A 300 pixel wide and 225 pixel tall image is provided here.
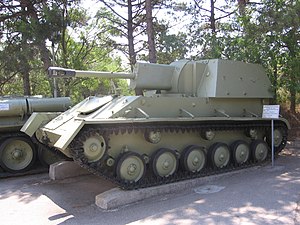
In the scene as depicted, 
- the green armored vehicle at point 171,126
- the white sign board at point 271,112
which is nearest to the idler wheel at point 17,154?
the green armored vehicle at point 171,126

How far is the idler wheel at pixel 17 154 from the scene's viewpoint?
9344 millimetres

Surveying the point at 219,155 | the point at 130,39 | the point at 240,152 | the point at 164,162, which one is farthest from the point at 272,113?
the point at 130,39

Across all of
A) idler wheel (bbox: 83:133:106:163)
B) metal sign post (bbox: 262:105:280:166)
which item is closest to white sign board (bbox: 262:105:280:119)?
metal sign post (bbox: 262:105:280:166)

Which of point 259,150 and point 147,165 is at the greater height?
point 259,150

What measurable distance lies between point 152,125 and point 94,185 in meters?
2.00

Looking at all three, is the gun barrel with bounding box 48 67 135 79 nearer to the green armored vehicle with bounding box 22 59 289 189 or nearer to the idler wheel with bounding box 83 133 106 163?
the green armored vehicle with bounding box 22 59 289 189

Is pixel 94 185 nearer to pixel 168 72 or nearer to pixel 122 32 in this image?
pixel 168 72

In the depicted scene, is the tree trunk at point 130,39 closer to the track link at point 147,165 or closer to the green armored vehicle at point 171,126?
the green armored vehicle at point 171,126

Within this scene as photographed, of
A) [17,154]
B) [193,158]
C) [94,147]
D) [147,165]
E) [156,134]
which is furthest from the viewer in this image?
[17,154]

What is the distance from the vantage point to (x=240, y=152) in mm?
8516

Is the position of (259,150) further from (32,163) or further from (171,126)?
(32,163)

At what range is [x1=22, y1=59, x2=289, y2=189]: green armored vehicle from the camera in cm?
652

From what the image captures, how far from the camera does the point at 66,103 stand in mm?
10578

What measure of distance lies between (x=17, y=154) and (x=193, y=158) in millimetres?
4705
